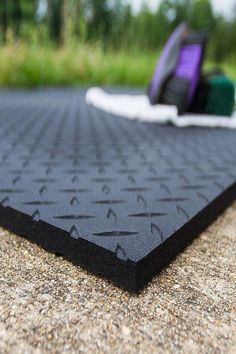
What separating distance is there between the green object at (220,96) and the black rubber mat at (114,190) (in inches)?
22.9

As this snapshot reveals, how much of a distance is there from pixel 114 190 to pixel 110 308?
56 centimetres


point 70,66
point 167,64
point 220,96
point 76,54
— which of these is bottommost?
point 70,66

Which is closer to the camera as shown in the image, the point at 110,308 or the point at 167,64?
the point at 110,308

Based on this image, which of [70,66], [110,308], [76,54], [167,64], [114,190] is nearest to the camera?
[110,308]

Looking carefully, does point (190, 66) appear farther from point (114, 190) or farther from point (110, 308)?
point (110, 308)

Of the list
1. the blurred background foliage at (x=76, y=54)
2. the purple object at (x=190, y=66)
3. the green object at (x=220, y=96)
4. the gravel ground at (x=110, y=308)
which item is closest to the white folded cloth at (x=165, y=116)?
the green object at (x=220, y=96)

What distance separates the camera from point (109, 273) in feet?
3.02

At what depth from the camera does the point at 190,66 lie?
302cm

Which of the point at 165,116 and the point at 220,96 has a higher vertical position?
the point at 220,96

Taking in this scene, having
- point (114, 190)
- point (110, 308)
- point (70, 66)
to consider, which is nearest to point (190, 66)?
point (114, 190)

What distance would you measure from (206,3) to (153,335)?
2116 centimetres

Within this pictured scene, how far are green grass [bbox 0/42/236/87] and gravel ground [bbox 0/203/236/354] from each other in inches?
182

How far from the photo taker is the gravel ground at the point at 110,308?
738 millimetres

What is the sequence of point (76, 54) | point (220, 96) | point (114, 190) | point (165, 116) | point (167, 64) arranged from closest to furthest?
point (114, 190) < point (165, 116) < point (220, 96) < point (167, 64) < point (76, 54)
